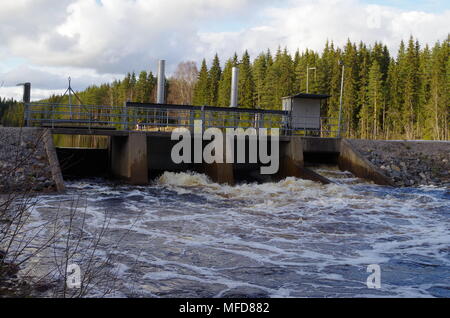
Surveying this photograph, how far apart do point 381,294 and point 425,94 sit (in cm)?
6372

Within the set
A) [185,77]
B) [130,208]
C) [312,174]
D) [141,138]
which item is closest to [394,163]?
[312,174]

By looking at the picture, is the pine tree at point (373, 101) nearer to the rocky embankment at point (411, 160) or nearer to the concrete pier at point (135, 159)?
the rocky embankment at point (411, 160)

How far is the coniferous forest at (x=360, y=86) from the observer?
202 ft

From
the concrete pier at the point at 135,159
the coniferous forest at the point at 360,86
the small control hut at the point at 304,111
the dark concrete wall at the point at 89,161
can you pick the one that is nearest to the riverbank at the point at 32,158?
the concrete pier at the point at 135,159

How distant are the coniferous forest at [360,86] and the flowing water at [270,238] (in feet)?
152

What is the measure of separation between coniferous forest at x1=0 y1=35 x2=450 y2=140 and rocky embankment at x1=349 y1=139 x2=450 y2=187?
3584cm

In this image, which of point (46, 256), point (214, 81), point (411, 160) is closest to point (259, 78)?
point (214, 81)

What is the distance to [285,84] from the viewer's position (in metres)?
68.4

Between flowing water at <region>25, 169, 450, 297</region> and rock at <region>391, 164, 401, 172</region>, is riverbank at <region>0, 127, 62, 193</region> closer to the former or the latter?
flowing water at <region>25, 169, 450, 297</region>

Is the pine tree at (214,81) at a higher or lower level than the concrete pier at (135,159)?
higher

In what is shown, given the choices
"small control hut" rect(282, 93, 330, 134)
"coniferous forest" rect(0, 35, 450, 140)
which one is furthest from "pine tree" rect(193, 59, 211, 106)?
"small control hut" rect(282, 93, 330, 134)

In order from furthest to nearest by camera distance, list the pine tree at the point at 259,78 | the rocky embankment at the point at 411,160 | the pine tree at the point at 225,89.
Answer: the pine tree at the point at 225,89 < the pine tree at the point at 259,78 < the rocky embankment at the point at 411,160

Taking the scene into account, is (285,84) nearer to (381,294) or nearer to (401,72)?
(401,72)

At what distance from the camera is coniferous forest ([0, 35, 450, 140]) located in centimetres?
6166
